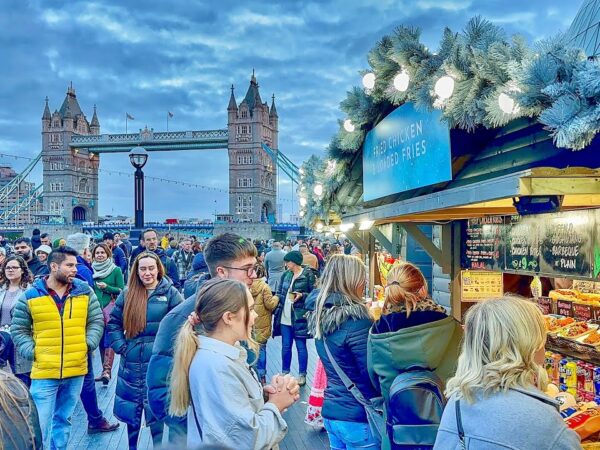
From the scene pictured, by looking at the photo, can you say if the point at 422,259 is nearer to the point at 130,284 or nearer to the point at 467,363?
the point at 130,284

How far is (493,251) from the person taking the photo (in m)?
4.47

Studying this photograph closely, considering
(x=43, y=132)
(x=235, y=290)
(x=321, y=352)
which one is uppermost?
(x=43, y=132)

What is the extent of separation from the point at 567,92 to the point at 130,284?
3.24 metres

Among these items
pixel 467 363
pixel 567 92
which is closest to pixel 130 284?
pixel 467 363

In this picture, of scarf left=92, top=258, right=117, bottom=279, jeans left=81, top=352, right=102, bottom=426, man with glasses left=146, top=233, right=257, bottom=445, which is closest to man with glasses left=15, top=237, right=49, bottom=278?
scarf left=92, top=258, right=117, bottom=279

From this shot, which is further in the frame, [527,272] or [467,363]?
[527,272]

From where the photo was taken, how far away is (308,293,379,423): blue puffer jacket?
3.02 metres

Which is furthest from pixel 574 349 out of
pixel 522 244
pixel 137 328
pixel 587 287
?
pixel 137 328

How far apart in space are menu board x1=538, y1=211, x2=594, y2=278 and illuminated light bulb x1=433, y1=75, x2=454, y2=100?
48.6 inches

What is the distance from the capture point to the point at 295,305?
259 inches

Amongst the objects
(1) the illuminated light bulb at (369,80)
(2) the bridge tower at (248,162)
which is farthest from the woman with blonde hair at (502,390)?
(2) the bridge tower at (248,162)

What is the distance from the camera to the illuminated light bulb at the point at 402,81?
3299 millimetres

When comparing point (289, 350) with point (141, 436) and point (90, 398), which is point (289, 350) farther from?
point (90, 398)

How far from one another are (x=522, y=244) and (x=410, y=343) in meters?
1.95
